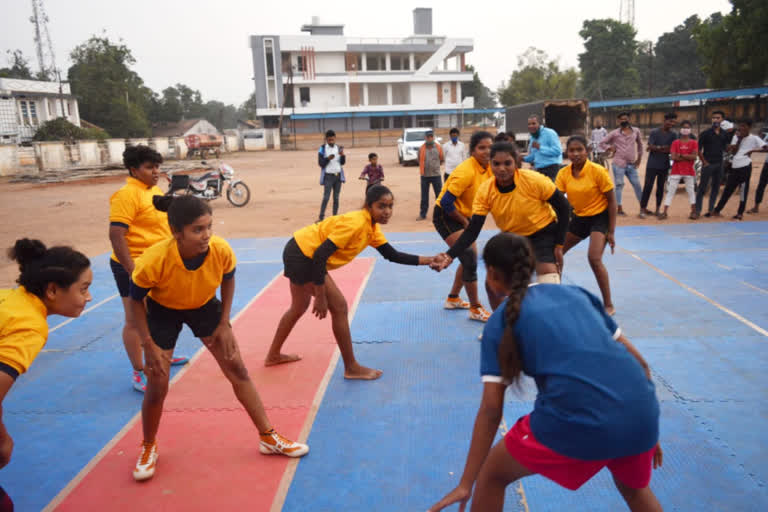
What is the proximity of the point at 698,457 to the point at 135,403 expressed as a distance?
408 centimetres

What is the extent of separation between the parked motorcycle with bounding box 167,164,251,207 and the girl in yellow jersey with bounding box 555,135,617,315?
11823mm

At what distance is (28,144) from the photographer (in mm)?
31500

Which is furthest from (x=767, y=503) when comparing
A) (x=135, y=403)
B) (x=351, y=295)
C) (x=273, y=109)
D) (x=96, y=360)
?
(x=273, y=109)

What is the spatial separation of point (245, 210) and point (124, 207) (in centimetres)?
1123

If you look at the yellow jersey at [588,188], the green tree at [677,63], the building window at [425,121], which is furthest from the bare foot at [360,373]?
the green tree at [677,63]

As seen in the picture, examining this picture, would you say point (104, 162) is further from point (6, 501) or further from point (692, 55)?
point (692, 55)

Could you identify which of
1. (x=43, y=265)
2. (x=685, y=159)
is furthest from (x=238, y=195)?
(x=43, y=265)

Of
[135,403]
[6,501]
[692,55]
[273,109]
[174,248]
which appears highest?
[692,55]

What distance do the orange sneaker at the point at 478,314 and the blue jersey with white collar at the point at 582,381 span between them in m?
3.89

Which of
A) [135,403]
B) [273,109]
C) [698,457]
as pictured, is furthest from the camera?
[273,109]

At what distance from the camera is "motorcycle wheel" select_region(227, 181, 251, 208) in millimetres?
16069

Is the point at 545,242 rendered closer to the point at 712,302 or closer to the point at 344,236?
the point at 344,236

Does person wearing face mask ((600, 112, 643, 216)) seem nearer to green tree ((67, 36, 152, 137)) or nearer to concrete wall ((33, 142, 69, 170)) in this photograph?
concrete wall ((33, 142, 69, 170))

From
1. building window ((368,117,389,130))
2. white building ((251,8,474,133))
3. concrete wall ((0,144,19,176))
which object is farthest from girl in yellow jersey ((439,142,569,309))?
building window ((368,117,389,130))
